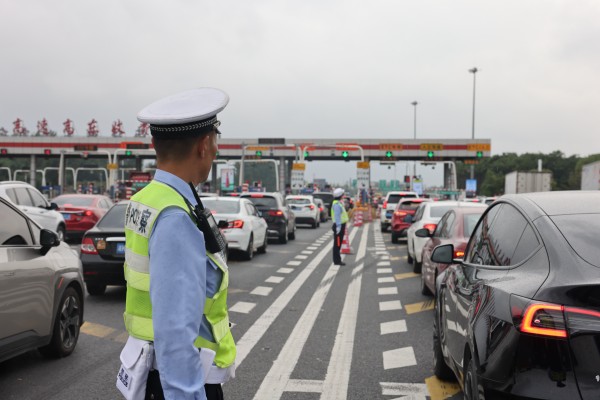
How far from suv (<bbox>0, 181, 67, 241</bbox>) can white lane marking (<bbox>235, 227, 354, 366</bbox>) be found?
675 centimetres

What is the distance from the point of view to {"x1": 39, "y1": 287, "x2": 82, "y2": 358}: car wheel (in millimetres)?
6023

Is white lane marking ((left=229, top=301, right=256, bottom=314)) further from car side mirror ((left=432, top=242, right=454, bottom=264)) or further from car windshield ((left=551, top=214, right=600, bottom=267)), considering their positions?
car windshield ((left=551, top=214, right=600, bottom=267))

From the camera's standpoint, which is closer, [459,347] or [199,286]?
[199,286]

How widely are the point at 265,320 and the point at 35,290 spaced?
11.3 ft

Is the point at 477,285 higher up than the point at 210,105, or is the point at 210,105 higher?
the point at 210,105

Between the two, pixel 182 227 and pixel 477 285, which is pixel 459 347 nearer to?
pixel 477 285

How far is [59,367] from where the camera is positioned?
5867mm

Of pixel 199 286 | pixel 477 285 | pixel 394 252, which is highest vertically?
pixel 199 286

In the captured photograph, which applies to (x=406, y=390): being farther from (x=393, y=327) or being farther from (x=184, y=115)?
(x=184, y=115)

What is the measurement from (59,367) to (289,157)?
65.4 metres

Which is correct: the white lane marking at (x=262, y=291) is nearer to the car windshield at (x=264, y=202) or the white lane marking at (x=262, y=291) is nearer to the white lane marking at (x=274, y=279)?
the white lane marking at (x=274, y=279)

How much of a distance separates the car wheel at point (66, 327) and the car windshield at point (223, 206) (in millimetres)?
9205

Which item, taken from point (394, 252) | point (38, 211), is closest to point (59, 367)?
point (38, 211)

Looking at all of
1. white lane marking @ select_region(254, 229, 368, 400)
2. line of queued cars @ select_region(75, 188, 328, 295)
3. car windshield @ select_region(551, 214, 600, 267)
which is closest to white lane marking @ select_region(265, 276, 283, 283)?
line of queued cars @ select_region(75, 188, 328, 295)
